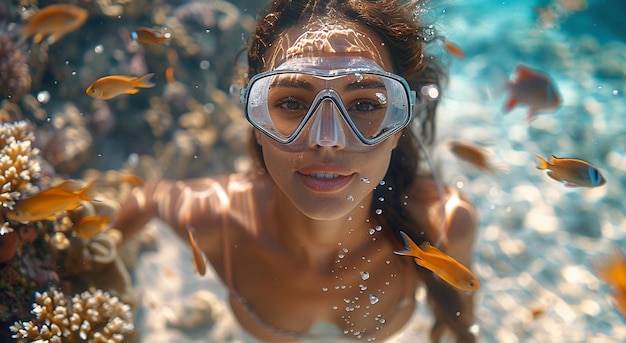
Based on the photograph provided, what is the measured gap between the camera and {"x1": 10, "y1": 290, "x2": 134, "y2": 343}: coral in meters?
3.09

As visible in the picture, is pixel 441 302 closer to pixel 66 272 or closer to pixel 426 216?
pixel 426 216

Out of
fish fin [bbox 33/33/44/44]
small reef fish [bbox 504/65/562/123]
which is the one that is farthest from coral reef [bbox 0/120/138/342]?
small reef fish [bbox 504/65/562/123]

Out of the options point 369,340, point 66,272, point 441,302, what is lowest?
point 369,340

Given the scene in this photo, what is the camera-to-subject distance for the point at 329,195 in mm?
2473

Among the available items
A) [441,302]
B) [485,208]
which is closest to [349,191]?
[441,302]

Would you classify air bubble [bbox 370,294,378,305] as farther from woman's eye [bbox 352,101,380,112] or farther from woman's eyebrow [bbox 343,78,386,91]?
woman's eyebrow [bbox 343,78,386,91]

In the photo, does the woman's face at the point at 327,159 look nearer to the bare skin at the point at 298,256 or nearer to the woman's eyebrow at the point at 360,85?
the woman's eyebrow at the point at 360,85

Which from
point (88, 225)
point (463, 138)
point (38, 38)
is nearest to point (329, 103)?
point (88, 225)

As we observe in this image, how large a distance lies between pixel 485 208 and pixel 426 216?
314 centimetres

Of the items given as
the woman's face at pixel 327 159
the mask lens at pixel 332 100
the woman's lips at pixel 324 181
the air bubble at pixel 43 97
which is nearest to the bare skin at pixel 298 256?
the woman's face at pixel 327 159

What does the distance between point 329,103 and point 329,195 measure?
520mm

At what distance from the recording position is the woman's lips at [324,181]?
8.04 feet

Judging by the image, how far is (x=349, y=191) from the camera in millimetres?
2510

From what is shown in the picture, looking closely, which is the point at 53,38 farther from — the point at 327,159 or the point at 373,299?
the point at 373,299
